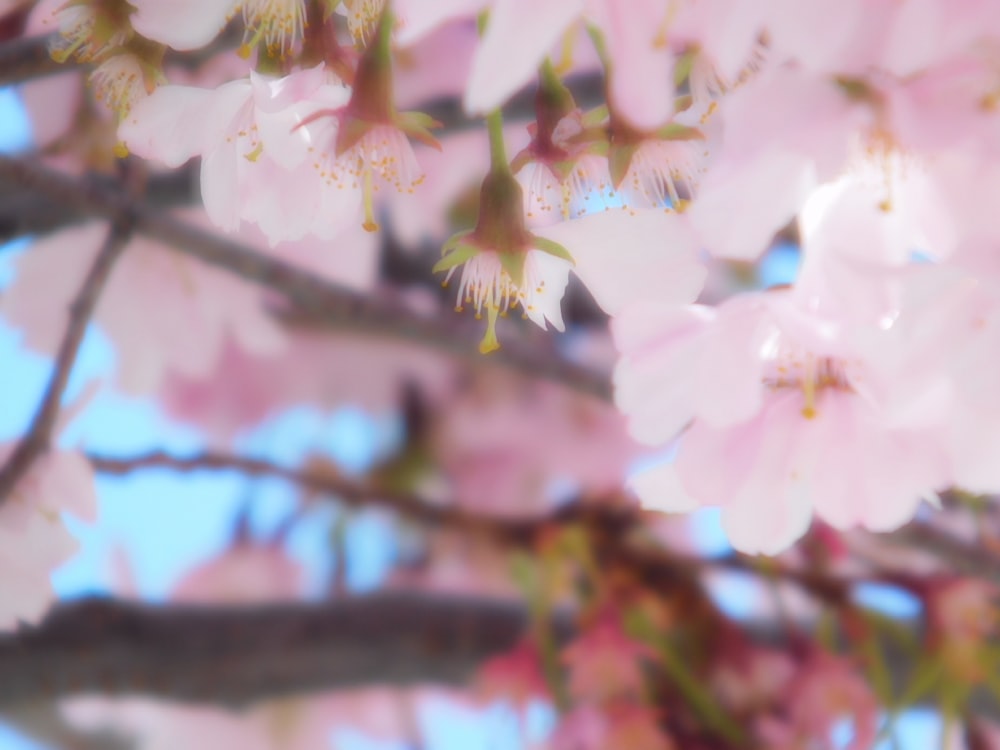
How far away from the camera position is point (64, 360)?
1.18 feet

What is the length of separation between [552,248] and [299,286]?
0.88 feet

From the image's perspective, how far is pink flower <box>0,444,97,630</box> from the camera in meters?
0.40

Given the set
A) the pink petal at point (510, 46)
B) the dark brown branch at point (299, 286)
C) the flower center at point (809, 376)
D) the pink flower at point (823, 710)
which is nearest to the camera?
the pink petal at point (510, 46)

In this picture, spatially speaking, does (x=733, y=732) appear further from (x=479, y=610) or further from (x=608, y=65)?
(x=608, y=65)

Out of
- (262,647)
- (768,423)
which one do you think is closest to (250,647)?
(262,647)

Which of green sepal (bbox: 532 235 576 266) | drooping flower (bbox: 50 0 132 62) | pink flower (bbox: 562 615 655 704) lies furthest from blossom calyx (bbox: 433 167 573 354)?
pink flower (bbox: 562 615 655 704)

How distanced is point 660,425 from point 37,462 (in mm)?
264

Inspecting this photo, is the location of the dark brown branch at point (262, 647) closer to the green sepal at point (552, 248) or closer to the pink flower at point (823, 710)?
the pink flower at point (823, 710)

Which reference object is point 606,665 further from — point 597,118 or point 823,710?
point 597,118

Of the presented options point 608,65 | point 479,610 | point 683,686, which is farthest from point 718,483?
point 479,610

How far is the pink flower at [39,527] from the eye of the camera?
1.31ft

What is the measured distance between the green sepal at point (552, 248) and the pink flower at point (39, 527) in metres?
0.24

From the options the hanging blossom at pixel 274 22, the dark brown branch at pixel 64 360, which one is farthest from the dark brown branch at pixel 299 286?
the hanging blossom at pixel 274 22

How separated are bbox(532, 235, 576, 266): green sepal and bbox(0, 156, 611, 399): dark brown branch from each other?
20cm
